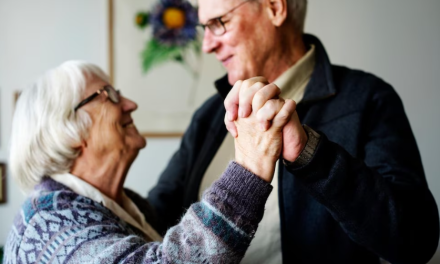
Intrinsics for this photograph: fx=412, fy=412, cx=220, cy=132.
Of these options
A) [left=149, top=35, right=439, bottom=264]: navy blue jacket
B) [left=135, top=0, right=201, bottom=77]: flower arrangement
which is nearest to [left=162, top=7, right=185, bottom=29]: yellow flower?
[left=135, top=0, right=201, bottom=77]: flower arrangement

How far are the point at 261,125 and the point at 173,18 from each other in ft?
6.11

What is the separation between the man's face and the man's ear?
0.06ft

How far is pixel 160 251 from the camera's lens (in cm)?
78

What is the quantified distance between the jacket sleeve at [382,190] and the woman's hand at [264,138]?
90 mm

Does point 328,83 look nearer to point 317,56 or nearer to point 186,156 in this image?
point 317,56

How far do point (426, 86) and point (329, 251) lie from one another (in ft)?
5.73

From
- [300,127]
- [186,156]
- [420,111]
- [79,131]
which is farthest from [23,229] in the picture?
[420,111]

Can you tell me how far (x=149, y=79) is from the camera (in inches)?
96.8

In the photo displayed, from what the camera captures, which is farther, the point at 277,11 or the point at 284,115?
the point at 277,11

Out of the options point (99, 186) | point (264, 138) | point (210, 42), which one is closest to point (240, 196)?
point (264, 138)

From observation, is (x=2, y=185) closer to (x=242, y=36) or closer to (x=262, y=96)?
(x=242, y=36)

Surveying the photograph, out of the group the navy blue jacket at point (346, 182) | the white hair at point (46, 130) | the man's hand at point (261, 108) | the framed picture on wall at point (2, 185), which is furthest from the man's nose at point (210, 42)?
the framed picture on wall at point (2, 185)

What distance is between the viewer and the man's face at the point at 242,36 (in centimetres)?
127

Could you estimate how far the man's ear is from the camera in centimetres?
128
